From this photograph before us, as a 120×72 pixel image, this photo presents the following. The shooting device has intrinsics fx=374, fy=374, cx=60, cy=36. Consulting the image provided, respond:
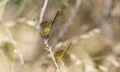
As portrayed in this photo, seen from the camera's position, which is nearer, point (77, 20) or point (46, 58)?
point (46, 58)

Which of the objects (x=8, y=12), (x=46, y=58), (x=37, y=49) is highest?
(x=8, y=12)

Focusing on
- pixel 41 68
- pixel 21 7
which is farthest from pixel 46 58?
pixel 21 7

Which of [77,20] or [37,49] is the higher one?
[77,20]

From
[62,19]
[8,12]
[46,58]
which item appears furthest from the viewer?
[62,19]

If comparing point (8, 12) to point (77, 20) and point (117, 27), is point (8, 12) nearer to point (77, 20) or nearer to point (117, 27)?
point (77, 20)

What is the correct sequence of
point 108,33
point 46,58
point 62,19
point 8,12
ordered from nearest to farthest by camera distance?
point 46,58 → point 8,12 → point 62,19 → point 108,33

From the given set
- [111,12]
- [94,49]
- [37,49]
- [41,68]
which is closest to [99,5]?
[111,12]
